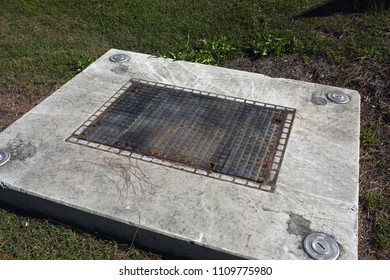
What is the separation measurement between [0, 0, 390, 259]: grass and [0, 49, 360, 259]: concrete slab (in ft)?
2.36

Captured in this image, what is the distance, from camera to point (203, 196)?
2.66 meters

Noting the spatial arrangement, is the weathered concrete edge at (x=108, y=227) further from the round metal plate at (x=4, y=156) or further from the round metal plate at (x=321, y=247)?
the round metal plate at (x=321, y=247)

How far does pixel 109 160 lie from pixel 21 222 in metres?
0.72

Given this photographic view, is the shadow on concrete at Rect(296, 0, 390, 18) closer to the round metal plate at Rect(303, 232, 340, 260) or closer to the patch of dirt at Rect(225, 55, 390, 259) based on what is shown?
the patch of dirt at Rect(225, 55, 390, 259)

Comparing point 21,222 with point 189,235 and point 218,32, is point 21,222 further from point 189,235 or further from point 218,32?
point 218,32

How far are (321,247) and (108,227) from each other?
1305mm

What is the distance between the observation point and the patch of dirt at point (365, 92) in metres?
2.84

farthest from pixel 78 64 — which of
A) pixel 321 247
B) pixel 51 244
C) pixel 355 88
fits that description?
pixel 321 247

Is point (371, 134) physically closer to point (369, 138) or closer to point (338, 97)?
point (369, 138)

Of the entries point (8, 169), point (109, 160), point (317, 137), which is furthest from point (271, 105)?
point (8, 169)

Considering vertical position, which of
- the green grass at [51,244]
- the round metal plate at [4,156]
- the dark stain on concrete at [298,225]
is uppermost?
the round metal plate at [4,156]

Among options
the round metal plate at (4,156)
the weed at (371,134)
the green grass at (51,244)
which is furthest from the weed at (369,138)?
the round metal plate at (4,156)

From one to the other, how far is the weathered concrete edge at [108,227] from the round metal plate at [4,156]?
8.7 inches

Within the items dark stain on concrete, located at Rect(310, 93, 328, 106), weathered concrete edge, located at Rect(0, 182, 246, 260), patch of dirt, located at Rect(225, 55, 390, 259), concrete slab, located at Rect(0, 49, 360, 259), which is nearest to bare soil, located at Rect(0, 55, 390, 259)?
patch of dirt, located at Rect(225, 55, 390, 259)
